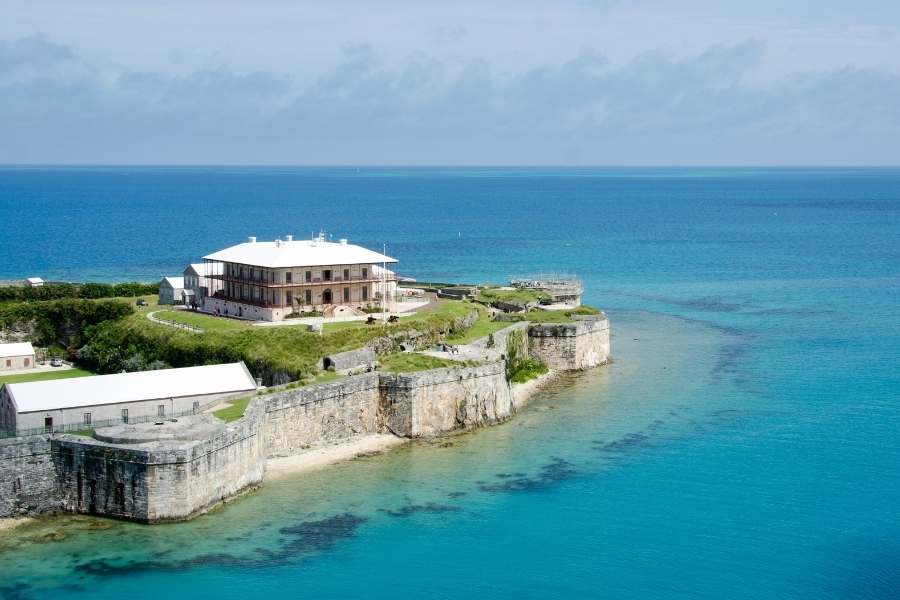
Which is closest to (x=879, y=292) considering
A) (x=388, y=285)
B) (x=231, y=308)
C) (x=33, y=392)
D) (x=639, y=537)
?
(x=388, y=285)

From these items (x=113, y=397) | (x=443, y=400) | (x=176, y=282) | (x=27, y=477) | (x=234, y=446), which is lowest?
(x=27, y=477)

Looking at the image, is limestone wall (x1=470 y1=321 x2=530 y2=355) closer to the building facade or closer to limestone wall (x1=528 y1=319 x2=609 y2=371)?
limestone wall (x1=528 y1=319 x2=609 y2=371)

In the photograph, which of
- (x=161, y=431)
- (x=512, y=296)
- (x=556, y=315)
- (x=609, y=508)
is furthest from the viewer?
(x=512, y=296)

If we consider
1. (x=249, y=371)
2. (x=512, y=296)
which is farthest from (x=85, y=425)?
(x=512, y=296)

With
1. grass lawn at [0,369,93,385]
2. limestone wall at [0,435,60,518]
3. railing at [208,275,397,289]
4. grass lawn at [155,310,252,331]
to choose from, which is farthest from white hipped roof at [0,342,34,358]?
limestone wall at [0,435,60,518]

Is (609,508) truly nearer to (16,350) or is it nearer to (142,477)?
(142,477)

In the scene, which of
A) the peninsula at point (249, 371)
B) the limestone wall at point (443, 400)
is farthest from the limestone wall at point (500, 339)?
the limestone wall at point (443, 400)
